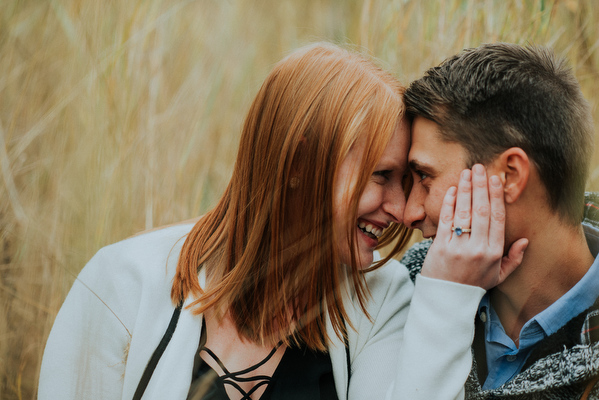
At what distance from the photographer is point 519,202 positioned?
1.33m

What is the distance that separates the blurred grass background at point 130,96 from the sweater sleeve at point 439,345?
0.63 metres

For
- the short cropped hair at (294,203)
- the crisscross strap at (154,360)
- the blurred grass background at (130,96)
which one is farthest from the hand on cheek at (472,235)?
the crisscross strap at (154,360)

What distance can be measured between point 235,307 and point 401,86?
2.77 feet

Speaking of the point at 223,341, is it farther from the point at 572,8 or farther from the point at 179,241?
the point at 572,8

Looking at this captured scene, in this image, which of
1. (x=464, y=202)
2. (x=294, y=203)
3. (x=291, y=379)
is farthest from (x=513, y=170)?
(x=291, y=379)

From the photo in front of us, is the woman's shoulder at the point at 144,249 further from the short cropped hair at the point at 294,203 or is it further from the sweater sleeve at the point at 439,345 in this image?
the sweater sleeve at the point at 439,345

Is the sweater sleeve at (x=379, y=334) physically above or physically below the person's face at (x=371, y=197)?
below

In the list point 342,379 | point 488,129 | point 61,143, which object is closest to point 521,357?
point 342,379

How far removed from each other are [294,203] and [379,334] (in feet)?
1.60

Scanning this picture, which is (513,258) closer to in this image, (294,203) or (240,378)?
(294,203)

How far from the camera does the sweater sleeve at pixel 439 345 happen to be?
48.5 inches

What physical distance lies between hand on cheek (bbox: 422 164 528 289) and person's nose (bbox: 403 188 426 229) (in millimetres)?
98

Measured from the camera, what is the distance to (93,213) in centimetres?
161

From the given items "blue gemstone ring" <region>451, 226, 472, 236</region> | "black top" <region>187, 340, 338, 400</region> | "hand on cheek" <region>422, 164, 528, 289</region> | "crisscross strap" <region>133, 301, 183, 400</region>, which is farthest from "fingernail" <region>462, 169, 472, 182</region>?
"crisscross strap" <region>133, 301, 183, 400</region>
